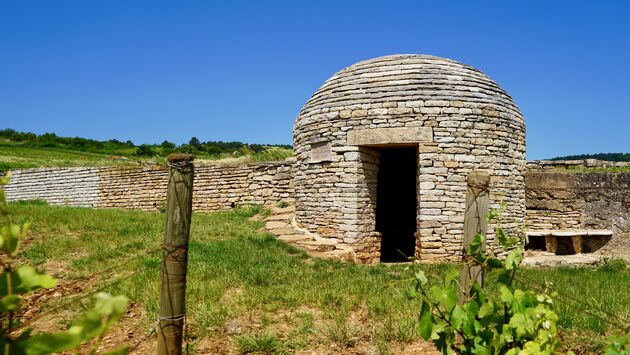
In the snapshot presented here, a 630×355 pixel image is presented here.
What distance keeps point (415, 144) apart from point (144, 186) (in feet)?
35.5

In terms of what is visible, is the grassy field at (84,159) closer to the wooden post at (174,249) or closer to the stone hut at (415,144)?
the stone hut at (415,144)

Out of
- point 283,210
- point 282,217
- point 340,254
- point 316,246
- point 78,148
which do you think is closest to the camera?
point 340,254

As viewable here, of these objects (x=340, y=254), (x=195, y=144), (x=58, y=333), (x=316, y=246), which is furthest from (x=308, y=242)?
(x=195, y=144)

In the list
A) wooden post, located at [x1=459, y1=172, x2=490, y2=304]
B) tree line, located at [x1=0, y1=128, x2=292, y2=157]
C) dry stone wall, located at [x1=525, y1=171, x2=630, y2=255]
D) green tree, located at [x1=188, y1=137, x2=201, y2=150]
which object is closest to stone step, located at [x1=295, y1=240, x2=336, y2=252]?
dry stone wall, located at [x1=525, y1=171, x2=630, y2=255]

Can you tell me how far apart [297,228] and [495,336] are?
8.15m

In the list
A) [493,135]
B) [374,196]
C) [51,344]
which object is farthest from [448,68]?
[51,344]

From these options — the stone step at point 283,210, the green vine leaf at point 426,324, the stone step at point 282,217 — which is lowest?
the stone step at point 282,217

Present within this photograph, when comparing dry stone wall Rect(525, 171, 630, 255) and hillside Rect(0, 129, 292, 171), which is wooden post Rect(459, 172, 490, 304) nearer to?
dry stone wall Rect(525, 171, 630, 255)

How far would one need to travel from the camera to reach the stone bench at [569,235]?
10188 millimetres

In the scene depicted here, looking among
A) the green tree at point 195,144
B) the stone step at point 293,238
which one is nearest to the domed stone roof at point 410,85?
the stone step at point 293,238

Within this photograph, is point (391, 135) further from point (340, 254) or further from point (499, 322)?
point (499, 322)

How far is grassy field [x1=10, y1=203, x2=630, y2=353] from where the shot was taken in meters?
4.20

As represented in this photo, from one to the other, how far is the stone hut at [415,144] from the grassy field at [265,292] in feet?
4.40

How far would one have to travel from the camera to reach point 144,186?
15992 millimetres
